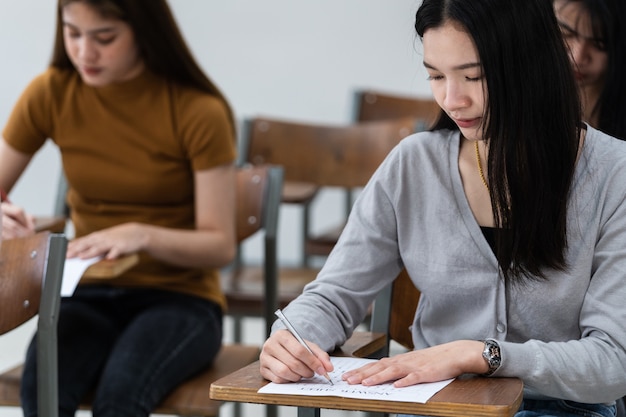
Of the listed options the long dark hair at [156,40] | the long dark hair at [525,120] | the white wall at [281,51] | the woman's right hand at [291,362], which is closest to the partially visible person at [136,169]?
the long dark hair at [156,40]

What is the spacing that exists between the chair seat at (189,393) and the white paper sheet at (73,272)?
0.78 feet

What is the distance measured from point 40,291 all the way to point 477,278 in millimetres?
720

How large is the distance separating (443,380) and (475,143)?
1.42 ft

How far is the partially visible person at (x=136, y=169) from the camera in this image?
2.27 meters

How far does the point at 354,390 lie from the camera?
142 cm

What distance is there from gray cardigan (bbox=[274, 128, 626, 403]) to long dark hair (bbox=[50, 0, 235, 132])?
2.78 feet

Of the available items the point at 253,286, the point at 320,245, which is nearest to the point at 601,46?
the point at 253,286

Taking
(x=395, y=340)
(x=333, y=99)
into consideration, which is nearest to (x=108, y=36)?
(x=395, y=340)

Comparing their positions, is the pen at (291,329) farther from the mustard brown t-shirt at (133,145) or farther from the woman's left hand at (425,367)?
the mustard brown t-shirt at (133,145)

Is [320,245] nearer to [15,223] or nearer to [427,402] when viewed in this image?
[15,223]

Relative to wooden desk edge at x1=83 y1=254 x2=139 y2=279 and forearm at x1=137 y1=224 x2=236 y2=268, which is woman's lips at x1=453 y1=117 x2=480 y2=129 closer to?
wooden desk edge at x1=83 y1=254 x2=139 y2=279

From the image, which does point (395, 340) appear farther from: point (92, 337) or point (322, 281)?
point (92, 337)

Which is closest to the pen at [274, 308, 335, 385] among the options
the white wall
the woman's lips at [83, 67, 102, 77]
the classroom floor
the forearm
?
the forearm

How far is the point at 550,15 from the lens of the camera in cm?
159
